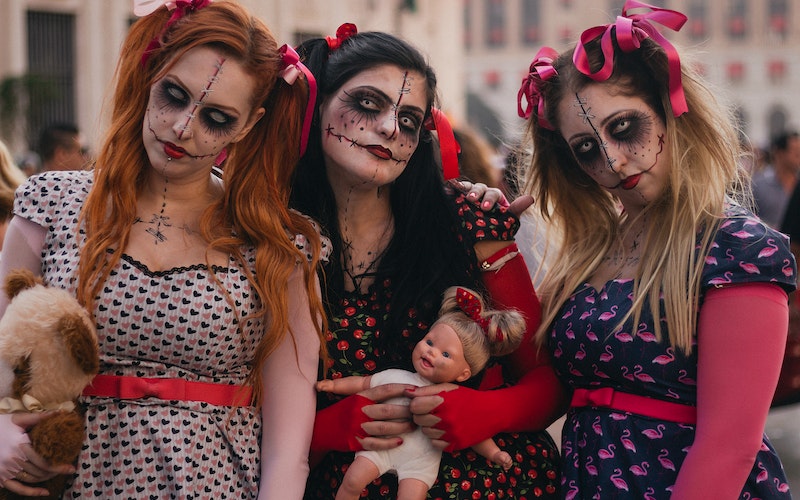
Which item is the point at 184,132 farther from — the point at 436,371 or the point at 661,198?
the point at 661,198

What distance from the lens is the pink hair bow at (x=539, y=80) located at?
9.48 feet

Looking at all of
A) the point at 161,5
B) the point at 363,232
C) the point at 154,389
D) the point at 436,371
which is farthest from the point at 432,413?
the point at 161,5

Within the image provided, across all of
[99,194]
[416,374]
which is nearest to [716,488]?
[416,374]

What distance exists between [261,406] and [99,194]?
70cm

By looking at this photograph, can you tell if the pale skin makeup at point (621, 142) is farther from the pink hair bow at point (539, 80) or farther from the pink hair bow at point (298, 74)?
the pink hair bow at point (298, 74)

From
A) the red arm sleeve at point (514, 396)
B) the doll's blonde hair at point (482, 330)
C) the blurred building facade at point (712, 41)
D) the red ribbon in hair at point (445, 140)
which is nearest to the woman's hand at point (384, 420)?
the red arm sleeve at point (514, 396)

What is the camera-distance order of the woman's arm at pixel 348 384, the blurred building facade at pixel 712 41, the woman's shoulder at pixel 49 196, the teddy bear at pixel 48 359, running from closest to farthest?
the teddy bear at pixel 48 359 → the woman's shoulder at pixel 49 196 → the woman's arm at pixel 348 384 → the blurred building facade at pixel 712 41

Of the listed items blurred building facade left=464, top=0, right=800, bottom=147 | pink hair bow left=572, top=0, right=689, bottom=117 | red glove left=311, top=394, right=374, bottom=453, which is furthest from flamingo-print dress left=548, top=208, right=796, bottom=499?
blurred building facade left=464, top=0, right=800, bottom=147

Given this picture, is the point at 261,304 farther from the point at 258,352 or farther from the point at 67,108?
the point at 67,108

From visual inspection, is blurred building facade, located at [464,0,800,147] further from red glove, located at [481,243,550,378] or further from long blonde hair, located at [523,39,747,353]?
red glove, located at [481,243,550,378]

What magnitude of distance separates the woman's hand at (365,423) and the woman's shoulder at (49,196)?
878 millimetres

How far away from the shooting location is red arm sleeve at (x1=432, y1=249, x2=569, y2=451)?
269cm

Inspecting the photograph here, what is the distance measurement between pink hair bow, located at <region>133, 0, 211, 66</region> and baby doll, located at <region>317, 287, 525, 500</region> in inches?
39.3

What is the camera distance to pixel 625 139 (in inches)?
106
